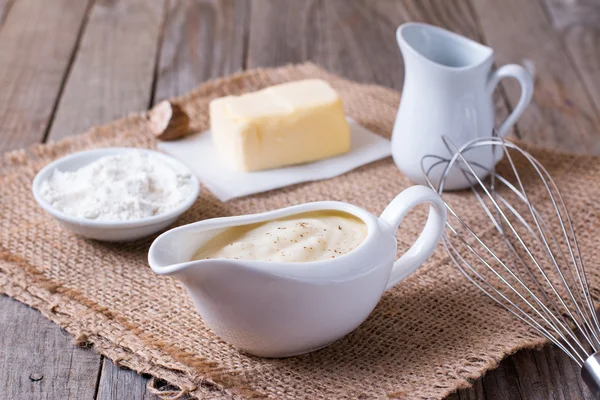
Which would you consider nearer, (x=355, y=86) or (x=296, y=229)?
(x=296, y=229)

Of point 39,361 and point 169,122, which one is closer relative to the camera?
point 39,361

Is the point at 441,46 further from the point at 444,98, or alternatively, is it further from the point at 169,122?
the point at 169,122

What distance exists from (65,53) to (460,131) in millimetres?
747

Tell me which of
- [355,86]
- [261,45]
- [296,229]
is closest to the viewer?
[296,229]

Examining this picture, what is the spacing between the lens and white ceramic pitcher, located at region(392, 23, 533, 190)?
0.99 metres

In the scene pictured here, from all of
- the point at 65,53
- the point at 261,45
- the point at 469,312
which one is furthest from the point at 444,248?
the point at 65,53

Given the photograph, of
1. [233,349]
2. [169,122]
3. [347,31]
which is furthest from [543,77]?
[233,349]

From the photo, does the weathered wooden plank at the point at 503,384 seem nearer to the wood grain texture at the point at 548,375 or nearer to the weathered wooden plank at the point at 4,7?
the wood grain texture at the point at 548,375

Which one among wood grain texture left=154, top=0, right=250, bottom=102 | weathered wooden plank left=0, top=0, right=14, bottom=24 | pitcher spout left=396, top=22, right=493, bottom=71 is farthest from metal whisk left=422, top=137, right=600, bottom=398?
weathered wooden plank left=0, top=0, right=14, bottom=24

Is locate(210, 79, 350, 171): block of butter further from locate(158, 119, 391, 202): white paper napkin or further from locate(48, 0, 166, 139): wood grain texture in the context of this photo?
locate(48, 0, 166, 139): wood grain texture

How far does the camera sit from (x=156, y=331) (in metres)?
0.77

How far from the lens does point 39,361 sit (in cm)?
73

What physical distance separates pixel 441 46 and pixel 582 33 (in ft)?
2.09

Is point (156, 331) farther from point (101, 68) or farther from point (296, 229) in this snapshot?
point (101, 68)
